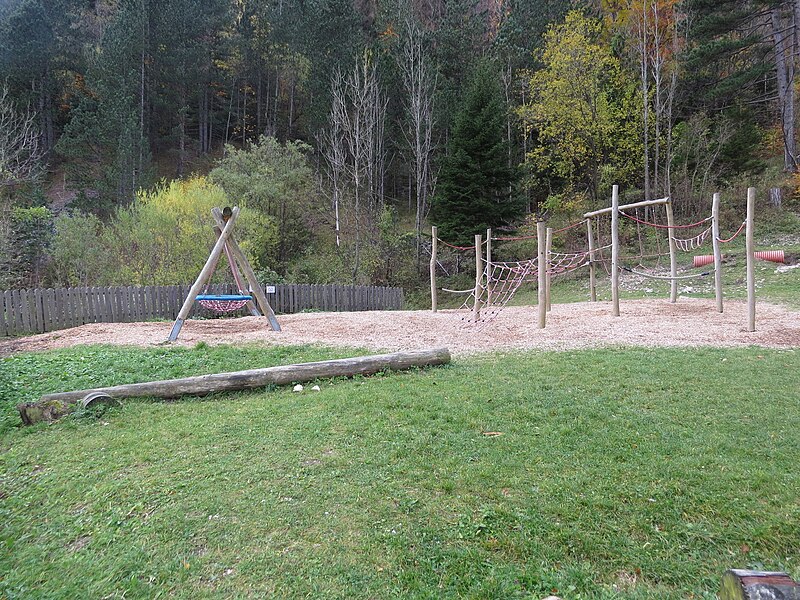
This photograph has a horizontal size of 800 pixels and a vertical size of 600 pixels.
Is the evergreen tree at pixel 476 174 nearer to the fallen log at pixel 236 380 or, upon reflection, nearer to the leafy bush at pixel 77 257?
the leafy bush at pixel 77 257

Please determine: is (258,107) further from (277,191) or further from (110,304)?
(110,304)

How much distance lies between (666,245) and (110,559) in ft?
72.0

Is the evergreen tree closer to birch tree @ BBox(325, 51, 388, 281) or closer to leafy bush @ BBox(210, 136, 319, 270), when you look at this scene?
birch tree @ BBox(325, 51, 388, 281)

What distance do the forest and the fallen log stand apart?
11.8 metres

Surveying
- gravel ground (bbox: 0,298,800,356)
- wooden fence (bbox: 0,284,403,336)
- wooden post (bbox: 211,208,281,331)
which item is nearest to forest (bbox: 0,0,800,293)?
wooden fence (bbox: 0,284,403,336)

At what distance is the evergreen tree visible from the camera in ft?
73.5

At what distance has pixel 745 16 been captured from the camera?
804 inches

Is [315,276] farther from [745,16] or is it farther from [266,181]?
[745,16]

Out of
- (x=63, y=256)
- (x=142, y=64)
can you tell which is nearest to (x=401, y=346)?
(x=63, y=256)

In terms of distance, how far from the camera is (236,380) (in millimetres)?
5293

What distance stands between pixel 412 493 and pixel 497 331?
6.60 metres

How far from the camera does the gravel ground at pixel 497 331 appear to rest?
25.3ft

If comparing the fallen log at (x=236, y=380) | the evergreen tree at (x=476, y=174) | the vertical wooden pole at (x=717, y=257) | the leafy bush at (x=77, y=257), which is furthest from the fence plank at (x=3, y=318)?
the evergreen tree at (x=476, y=174)

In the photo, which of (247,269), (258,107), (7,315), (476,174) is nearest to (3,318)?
(7,315)
